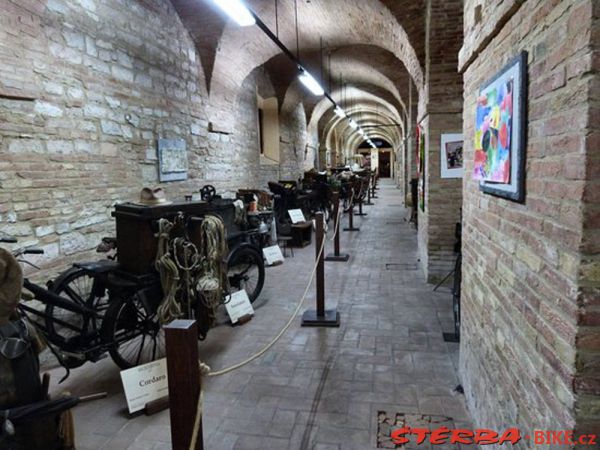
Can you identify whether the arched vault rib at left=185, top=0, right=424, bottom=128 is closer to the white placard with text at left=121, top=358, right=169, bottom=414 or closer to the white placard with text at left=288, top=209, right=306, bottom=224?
the white placard with text at left=288, top=209, right=306, bottom=224

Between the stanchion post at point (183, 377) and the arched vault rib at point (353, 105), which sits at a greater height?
the arched vault rib at point (353, 105)

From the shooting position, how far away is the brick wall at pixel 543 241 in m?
1.11

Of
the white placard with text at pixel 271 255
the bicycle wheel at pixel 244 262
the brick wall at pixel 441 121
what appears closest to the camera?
the bicycle wheel at pixel 244 262

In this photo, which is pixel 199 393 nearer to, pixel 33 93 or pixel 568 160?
pixel 568 160

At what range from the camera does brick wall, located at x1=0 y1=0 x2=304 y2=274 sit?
3.47 m

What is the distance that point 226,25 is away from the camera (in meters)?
6.55

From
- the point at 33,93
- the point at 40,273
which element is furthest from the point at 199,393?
the point at 33,93

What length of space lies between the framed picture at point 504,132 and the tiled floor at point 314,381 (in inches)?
59.0

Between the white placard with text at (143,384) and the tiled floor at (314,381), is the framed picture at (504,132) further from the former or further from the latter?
the white placard with text at (143,384)

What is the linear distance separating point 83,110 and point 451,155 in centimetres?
420

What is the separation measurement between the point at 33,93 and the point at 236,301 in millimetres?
2607

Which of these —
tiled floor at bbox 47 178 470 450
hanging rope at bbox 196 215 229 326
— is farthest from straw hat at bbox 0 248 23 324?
hanging rope at bbox 196 215 229 326

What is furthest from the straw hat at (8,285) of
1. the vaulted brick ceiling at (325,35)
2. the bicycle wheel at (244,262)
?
the vaulted brick ceiling at (325,35)

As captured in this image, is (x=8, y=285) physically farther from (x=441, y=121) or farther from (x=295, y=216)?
(x=295, y=216)
